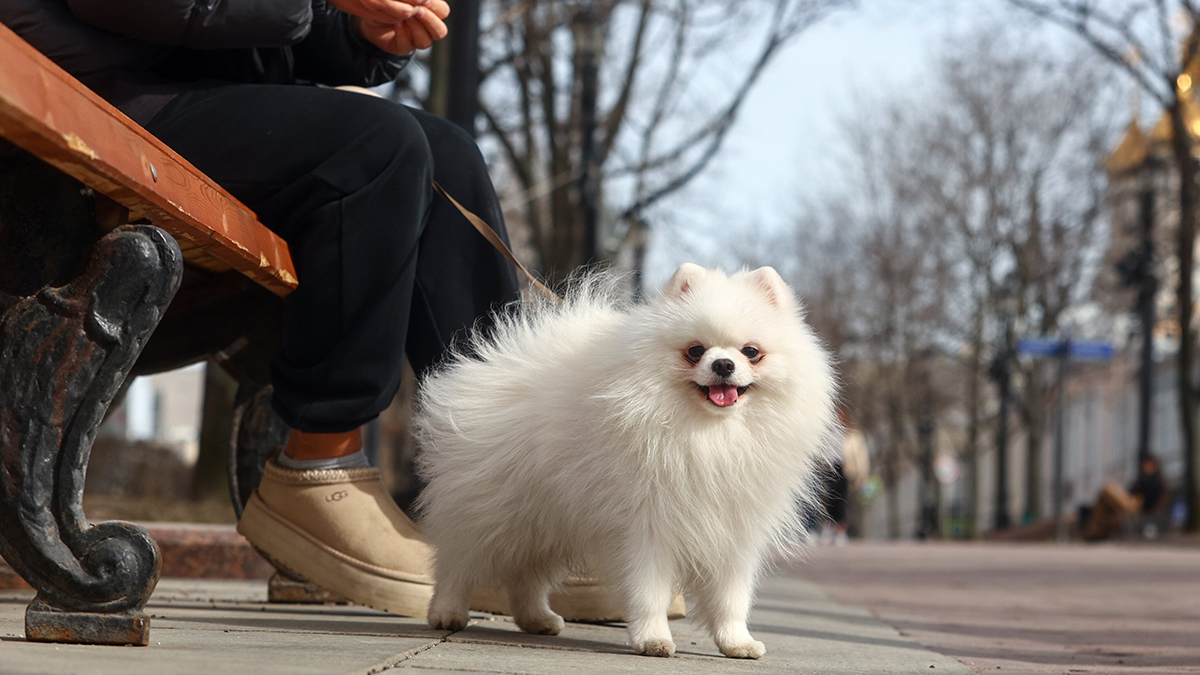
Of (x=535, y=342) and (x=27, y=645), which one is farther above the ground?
(x=535, y=342)

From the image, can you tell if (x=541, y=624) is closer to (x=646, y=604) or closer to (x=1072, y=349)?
(x=646, y=604)

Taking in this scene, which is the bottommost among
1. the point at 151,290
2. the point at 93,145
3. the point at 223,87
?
the point at 151,290

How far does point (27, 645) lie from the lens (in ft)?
7.84

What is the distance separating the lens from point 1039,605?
8.24 metres

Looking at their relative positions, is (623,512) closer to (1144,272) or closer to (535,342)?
(535,342)

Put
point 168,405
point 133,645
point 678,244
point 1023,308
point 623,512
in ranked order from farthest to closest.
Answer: point 168,405 → point 1023,308 → point 678,244 → point 623,512 → point 133,645

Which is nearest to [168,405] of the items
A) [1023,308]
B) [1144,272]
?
[1023,308]

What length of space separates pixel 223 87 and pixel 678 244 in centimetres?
1893

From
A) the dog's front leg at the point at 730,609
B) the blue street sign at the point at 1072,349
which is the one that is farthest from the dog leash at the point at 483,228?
the blue street sign at the point at 1072,349

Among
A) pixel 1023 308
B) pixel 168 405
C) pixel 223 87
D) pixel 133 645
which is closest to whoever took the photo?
pixel 133 645

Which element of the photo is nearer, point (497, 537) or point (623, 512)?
point (623, 512)

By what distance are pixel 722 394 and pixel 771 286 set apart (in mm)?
409

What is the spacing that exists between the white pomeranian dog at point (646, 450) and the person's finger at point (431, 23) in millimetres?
898

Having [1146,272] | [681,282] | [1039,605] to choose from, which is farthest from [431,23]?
[1146,272]
